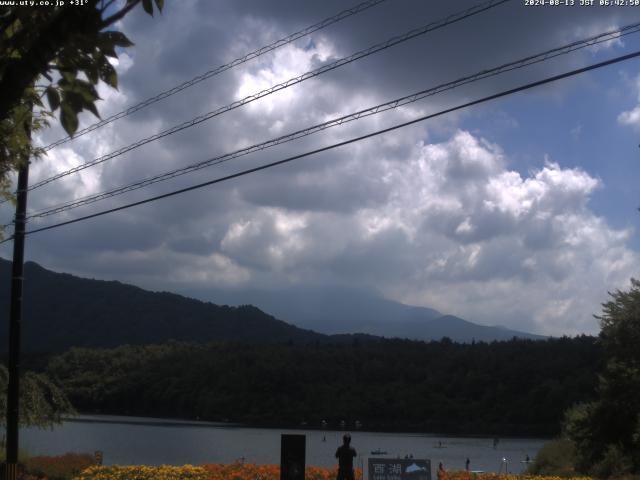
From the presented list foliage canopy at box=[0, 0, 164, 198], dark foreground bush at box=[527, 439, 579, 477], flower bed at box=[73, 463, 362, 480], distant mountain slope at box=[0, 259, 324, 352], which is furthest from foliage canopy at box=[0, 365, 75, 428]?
distant mountain slope at box=[0, 259, 324, 352]

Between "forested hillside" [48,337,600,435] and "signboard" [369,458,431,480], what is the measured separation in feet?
229

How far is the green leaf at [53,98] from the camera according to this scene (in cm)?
473

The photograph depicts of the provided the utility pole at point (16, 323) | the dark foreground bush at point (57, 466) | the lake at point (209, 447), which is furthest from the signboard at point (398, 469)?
the lake at point (209, 447)

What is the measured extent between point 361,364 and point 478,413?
20.4 meters

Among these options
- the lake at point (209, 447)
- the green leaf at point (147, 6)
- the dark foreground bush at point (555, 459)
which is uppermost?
the green leaf at point (147, 6)

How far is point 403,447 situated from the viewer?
2566 inches

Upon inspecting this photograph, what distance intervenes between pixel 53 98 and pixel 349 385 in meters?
97.1

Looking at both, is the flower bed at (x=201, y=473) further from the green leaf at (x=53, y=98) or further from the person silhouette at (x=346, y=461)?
the green leaf at (x=53, y=98)

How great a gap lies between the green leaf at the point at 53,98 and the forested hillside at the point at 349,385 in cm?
8114

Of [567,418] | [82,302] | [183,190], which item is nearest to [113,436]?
[567,418]

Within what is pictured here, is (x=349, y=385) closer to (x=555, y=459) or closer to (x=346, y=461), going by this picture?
(x=555, y=459)

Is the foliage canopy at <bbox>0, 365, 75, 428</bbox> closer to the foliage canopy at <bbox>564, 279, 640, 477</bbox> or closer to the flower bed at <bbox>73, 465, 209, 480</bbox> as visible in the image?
the flower bed at <bbox>73, 465, 209, 480</bbox>

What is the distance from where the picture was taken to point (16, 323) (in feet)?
58.4

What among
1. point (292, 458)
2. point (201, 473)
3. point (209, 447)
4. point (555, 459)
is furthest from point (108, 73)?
point (209, 447)
